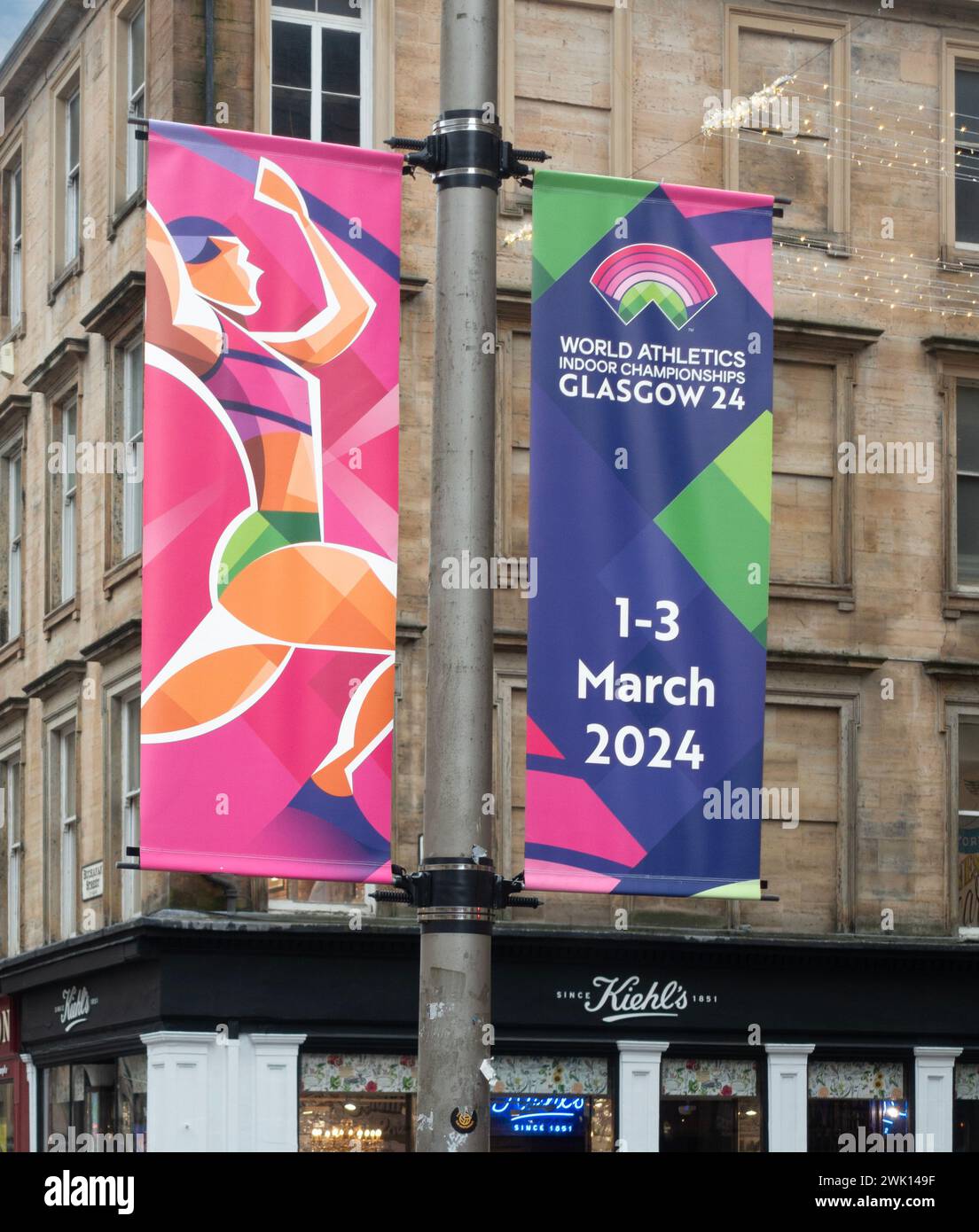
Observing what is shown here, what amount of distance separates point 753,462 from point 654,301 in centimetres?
A: 123

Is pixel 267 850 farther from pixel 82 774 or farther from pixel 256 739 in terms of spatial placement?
pixel 82 774

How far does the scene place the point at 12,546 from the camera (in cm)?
2906

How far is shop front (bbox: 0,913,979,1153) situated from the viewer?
22.0 m

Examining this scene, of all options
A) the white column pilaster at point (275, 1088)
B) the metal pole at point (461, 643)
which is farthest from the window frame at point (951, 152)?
the metal pole at point (461, 643)

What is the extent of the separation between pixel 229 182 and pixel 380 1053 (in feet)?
39.3

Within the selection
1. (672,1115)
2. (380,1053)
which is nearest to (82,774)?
(380,1053)

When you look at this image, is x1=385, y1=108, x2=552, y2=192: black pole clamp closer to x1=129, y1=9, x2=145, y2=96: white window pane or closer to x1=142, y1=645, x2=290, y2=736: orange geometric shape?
x1=142, y1=645, x2=290, y2=736: orange geometric shape

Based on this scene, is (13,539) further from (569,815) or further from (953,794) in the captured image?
(569,815)

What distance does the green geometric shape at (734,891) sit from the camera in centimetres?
1300

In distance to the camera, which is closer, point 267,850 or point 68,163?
point 267,850

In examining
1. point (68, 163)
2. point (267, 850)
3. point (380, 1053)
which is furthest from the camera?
point (68, 163)

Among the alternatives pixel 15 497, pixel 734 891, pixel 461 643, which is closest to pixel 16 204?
pixel 15 497

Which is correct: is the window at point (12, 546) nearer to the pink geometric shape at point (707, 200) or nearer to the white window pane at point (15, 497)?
the white window pane at point (15, 497)

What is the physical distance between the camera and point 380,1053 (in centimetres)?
2256
